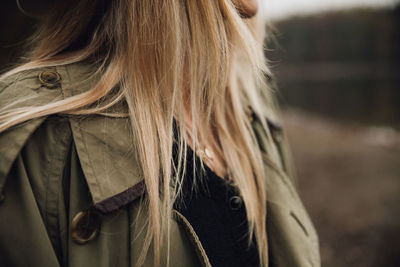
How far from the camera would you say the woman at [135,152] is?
971 mm

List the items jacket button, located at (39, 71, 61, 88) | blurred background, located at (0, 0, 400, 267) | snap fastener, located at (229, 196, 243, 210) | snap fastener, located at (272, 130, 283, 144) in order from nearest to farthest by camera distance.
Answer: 1. jacket button, located at (39, 71, 61, 88)
2. snap fastener, located at (229, 196, 243, 210)
3. snap fastener, located at (272, 130, 283, 144)
4. blurred background, located at (0, 0, 400, 267)

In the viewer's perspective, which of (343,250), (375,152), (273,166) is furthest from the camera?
(375,152)

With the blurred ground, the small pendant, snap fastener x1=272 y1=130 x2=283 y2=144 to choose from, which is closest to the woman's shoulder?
the small pendant

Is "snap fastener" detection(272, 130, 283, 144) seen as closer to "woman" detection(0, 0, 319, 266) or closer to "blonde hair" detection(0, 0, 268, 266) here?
"woman" detection(0, 0, 319, 266)

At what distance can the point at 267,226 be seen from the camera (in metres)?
1.46

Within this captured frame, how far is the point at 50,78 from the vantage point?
108cm

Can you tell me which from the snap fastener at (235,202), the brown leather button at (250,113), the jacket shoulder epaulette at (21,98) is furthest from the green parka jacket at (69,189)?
the brown leather button at (250,113)

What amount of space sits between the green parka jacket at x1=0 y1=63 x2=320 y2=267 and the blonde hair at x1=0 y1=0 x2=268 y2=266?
5cm

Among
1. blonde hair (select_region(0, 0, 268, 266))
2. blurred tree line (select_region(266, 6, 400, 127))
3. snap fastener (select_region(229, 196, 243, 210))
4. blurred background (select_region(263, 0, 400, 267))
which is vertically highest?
blonde hair (select_region(0, 0, 268, 266))

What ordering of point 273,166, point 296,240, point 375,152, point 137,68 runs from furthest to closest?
point 375,152, point 273,166, point 296,240, point 137,68

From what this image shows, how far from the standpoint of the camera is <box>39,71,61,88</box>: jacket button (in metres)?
1.07

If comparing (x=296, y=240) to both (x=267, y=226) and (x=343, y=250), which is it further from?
(x=343, y=250)

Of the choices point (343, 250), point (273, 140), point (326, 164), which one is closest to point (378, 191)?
point (326, 164)

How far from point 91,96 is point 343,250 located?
349 cm
